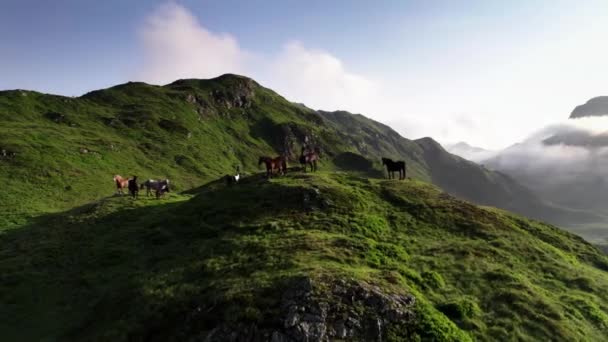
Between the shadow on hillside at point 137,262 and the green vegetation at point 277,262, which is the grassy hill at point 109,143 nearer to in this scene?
the green vegetation at point 277,262

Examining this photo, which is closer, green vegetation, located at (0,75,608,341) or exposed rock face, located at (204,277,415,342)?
exposed rock face, located at (204,277,415,342)

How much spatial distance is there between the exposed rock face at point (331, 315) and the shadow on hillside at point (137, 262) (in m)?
1.73

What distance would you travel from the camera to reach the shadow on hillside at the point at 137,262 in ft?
77.8

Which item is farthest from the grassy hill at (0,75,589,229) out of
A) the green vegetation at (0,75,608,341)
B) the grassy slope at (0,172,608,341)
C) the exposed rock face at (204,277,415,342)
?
the exposed rock face at (204,277,415,342)

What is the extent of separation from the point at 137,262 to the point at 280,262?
478 inches

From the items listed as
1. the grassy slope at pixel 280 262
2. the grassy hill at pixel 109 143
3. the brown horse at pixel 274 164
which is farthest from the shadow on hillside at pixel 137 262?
the grassy hill at pixel 109 143

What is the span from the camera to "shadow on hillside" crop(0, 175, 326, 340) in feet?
77.8

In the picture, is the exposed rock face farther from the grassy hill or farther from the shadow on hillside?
the grassy hill

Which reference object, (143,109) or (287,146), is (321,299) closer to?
(143,109)

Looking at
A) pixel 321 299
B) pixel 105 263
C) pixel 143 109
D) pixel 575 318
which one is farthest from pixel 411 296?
pixel 143 109

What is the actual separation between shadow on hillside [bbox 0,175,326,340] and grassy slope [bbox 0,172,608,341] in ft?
0.39

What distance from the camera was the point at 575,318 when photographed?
88.1 ft

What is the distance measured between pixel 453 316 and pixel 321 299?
8524mm

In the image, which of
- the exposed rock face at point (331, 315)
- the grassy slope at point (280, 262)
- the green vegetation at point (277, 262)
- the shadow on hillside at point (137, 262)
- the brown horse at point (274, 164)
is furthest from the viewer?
the brown horse at point (274, 164)
